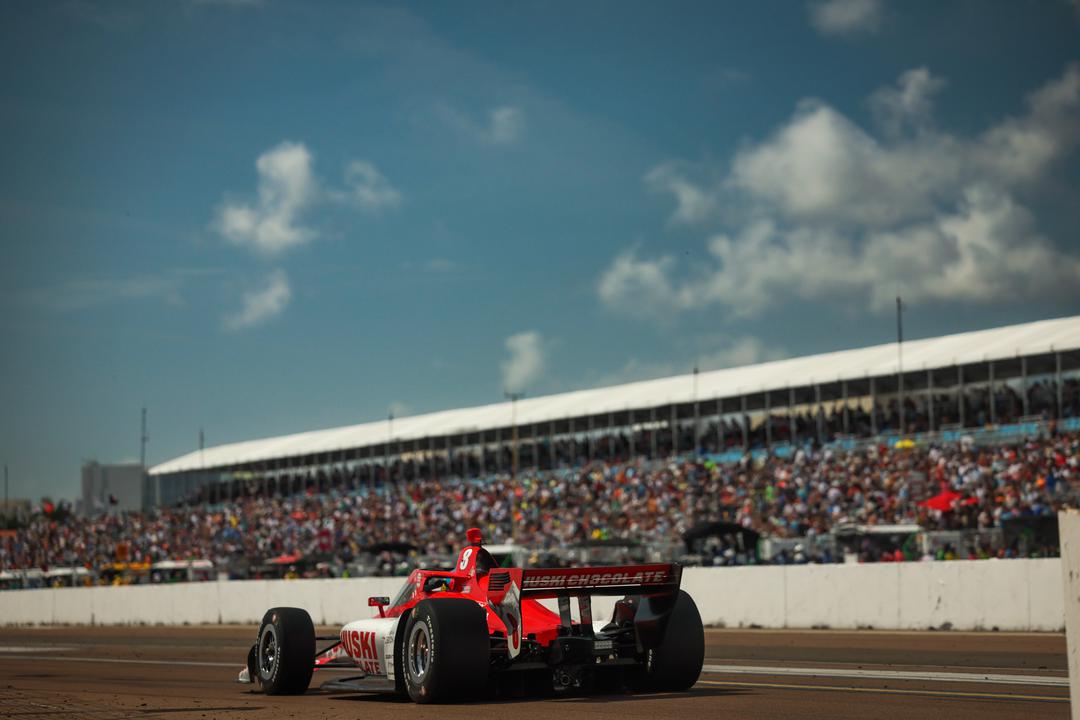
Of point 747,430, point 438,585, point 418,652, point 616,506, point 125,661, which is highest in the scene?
point 747,430

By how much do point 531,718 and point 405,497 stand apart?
1620 inches

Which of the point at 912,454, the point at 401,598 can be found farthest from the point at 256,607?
the point at 401,598

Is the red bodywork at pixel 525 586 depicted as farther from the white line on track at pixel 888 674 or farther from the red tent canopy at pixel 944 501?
the red tent canopy at pixel 944 501

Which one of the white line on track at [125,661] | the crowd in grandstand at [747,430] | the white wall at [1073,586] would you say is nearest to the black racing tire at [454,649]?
the white wall at [1073,586]

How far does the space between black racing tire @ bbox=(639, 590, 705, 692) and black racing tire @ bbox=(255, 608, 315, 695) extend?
3.10m

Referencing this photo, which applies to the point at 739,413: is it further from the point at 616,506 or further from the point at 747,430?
the point at 616,506

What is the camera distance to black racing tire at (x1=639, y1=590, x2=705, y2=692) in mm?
11133

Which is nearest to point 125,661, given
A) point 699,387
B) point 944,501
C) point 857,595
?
point 857,595

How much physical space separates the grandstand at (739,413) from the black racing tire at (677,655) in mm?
25626

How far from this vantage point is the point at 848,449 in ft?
123

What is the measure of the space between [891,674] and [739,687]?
77.2 inches

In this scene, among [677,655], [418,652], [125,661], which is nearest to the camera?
[418,652]

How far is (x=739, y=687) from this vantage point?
12.1 metres

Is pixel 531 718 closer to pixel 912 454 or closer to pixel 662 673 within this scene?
pixel 662 673
